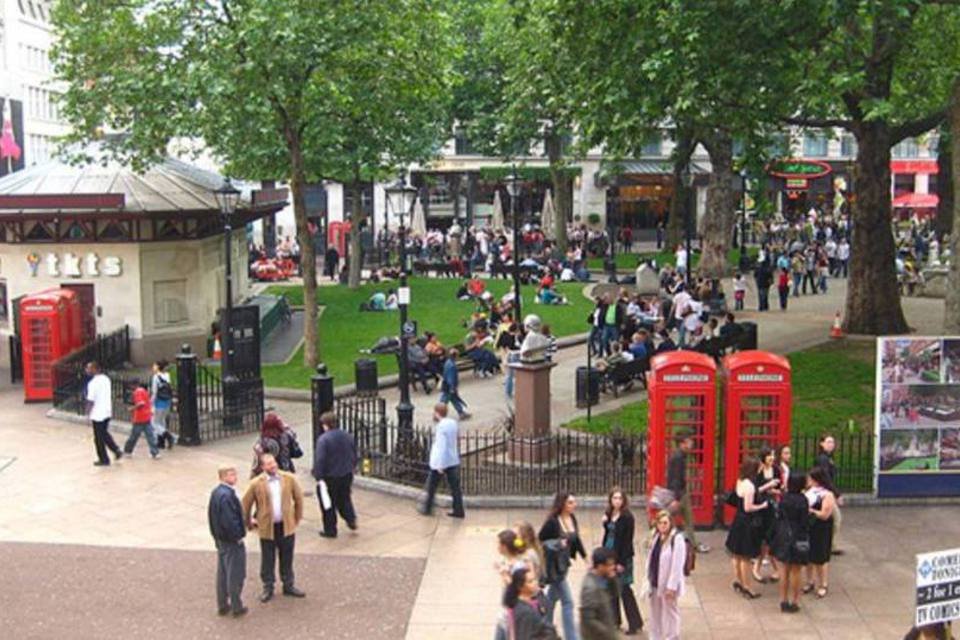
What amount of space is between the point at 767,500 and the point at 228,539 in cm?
575

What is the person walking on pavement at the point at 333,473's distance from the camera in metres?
14.7

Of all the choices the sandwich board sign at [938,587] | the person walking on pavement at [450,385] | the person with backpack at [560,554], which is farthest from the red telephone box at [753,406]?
the person walking on pavement at [450,385]

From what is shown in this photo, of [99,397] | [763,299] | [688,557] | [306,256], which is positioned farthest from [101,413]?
[763,299]

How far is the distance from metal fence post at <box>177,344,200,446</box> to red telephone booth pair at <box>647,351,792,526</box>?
28.3 feet

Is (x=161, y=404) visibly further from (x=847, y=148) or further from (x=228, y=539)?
(x=847, y=148)

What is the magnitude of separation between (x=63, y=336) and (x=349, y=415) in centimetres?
959

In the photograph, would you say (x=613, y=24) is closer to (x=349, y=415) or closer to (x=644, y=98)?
(x=644, y=98)

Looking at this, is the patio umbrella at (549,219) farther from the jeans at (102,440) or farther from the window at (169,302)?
the jeans at (102,440)

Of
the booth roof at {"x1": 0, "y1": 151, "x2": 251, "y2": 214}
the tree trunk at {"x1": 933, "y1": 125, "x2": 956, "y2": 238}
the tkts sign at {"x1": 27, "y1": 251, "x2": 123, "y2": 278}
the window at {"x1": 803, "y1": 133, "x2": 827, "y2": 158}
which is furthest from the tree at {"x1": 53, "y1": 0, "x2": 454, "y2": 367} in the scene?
the window at {"x1": 803, "y1": 133, "x2": 827, "y2": 158}

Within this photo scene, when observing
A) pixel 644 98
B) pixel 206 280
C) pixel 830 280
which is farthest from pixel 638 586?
pixel 830 280

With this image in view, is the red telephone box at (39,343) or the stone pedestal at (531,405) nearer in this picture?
the stone pedestal at (531,405)

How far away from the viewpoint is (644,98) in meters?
20.0

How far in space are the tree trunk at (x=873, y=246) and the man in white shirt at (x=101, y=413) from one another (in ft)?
53.7

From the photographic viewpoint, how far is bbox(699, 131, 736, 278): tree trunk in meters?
40.2
